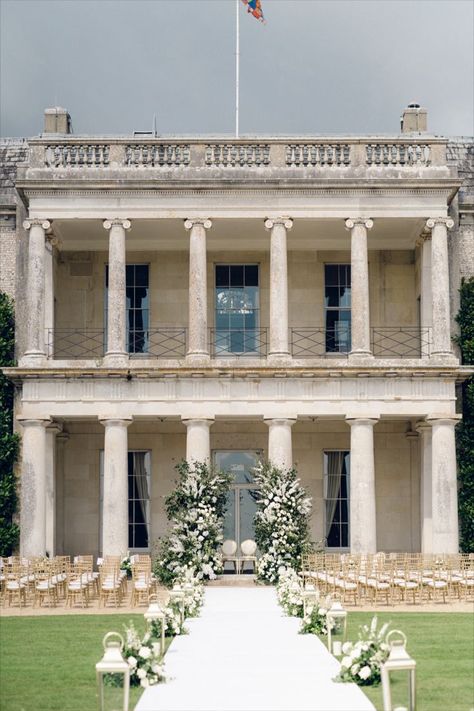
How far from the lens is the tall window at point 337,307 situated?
130 feet

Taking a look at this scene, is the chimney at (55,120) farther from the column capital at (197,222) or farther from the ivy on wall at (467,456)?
the ivy on wall at (467,456)

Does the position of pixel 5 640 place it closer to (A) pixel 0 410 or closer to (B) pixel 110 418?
(B) pixel 110 418

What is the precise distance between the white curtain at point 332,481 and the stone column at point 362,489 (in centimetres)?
457

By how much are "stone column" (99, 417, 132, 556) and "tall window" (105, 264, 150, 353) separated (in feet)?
15.9

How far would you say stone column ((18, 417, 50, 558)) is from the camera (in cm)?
3462

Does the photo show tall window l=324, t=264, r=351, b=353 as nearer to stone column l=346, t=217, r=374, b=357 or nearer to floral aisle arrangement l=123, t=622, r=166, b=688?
stone column l=346, t=217, r=374, b=357

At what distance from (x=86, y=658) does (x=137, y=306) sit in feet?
74.1

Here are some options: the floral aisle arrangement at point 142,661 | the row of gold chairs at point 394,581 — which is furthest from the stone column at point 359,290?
the floral aisle arrangement at point 142,661

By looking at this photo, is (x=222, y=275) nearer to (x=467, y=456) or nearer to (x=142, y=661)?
(x=467, y=456)

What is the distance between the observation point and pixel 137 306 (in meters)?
39.9

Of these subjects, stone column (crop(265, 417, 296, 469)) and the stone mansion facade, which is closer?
stone column (crop(265, 417, 296, 469))

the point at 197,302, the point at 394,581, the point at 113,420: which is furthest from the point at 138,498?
the point at 394,581

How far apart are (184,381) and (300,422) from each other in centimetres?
543

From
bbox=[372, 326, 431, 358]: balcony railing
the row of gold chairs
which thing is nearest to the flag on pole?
bbox=[372, 326, 431, 358]: balcony railing
